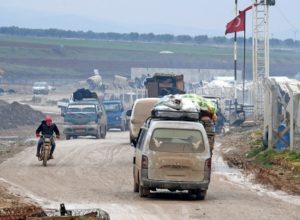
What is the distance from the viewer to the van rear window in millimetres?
25203

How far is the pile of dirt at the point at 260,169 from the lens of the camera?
2883cm

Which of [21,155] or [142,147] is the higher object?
[142,147]

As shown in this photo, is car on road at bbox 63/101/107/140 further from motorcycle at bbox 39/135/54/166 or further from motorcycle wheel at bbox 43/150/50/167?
motorcycle wheel at bbox 43/150/50/167

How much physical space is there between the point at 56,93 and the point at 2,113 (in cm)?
4511

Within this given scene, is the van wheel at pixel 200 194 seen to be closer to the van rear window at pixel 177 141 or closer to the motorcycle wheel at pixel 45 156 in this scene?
the van rear window at pixel 177 141

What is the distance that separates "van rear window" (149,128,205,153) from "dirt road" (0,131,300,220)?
1085 millimetres

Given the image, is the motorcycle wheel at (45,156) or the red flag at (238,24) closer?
the motorcycle wheel at (45,156)

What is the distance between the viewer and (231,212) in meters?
22.5


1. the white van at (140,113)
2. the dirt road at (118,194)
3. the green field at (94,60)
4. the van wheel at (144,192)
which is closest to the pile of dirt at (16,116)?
the white van at (140,113)

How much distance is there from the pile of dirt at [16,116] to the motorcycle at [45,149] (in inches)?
1688

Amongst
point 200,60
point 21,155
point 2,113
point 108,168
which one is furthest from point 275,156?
point 200,60

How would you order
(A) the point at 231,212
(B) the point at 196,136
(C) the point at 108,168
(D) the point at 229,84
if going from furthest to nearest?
(D) the point at 229,84 → (C) the point at 108,168 → (B) the point at 196,136 → (A) the point at 231,212

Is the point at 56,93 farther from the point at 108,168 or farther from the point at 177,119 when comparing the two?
the point at 177,119

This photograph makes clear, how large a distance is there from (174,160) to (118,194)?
5.87ft
